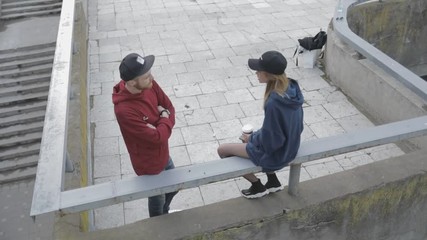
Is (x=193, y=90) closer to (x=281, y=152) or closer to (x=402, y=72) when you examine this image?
(x=402, y=72)

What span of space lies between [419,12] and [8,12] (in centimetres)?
1411

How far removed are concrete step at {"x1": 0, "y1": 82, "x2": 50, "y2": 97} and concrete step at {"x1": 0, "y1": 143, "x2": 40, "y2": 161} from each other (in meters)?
1.81

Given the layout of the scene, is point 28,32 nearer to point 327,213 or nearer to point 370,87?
point 370,87

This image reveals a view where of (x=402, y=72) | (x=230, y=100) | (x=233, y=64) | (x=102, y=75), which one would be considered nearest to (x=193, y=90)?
(x=230, y=100)

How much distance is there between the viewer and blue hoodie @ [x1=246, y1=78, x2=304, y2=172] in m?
2.90

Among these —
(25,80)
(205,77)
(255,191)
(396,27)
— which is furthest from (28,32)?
(255,191)

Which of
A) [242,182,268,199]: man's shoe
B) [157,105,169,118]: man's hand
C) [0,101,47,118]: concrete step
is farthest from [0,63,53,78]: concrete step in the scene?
[242,182,268,199]: man's shoe

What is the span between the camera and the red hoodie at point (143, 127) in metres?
Answer: 2.97

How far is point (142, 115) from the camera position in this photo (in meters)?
3.06

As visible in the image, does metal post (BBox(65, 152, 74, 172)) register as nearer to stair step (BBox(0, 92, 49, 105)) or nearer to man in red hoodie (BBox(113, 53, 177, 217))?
man in red hoodie (BBox(113, 53, 177, 217))

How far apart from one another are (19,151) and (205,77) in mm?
6446

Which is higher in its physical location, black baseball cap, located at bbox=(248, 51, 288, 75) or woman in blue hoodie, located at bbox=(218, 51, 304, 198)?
black baseball cap, located at bbox=(248, 51, 288, 75)

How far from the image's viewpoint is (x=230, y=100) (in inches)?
253

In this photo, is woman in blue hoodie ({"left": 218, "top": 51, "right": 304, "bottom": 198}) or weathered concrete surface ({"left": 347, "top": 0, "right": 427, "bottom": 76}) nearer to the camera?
woman in blue hoodie ({"left": 218, "top": 51, "right": 304, "bottom": 198})
